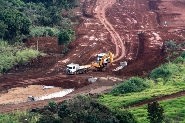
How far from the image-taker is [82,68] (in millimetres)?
41500

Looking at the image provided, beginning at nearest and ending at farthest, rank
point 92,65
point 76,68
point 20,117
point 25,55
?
point 20,117
point 76,68
point 92,65
point 25,55

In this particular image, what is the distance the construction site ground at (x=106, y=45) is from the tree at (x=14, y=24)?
181cm

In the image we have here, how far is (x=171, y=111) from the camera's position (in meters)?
27.2

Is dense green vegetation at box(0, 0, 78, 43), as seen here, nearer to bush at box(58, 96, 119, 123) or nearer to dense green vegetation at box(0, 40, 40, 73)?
dense green vegetation at box(0, 40, 40, 73)

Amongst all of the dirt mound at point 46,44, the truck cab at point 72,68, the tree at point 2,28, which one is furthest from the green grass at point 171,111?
the tree at point 2,28

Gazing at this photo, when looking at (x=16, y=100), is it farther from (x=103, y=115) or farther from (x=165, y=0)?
(x=165, y=0)

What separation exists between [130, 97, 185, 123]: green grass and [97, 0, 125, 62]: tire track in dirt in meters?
17.4

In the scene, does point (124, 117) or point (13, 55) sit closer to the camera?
point (124, 117)

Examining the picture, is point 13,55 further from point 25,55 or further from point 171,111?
point 171,111

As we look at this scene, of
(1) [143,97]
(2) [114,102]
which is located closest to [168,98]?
(1) [143,97]

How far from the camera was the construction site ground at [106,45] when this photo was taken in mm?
38750

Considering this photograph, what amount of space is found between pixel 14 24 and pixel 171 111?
27.9 m

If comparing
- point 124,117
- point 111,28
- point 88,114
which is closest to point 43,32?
point 111,28

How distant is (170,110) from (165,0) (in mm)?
45751
